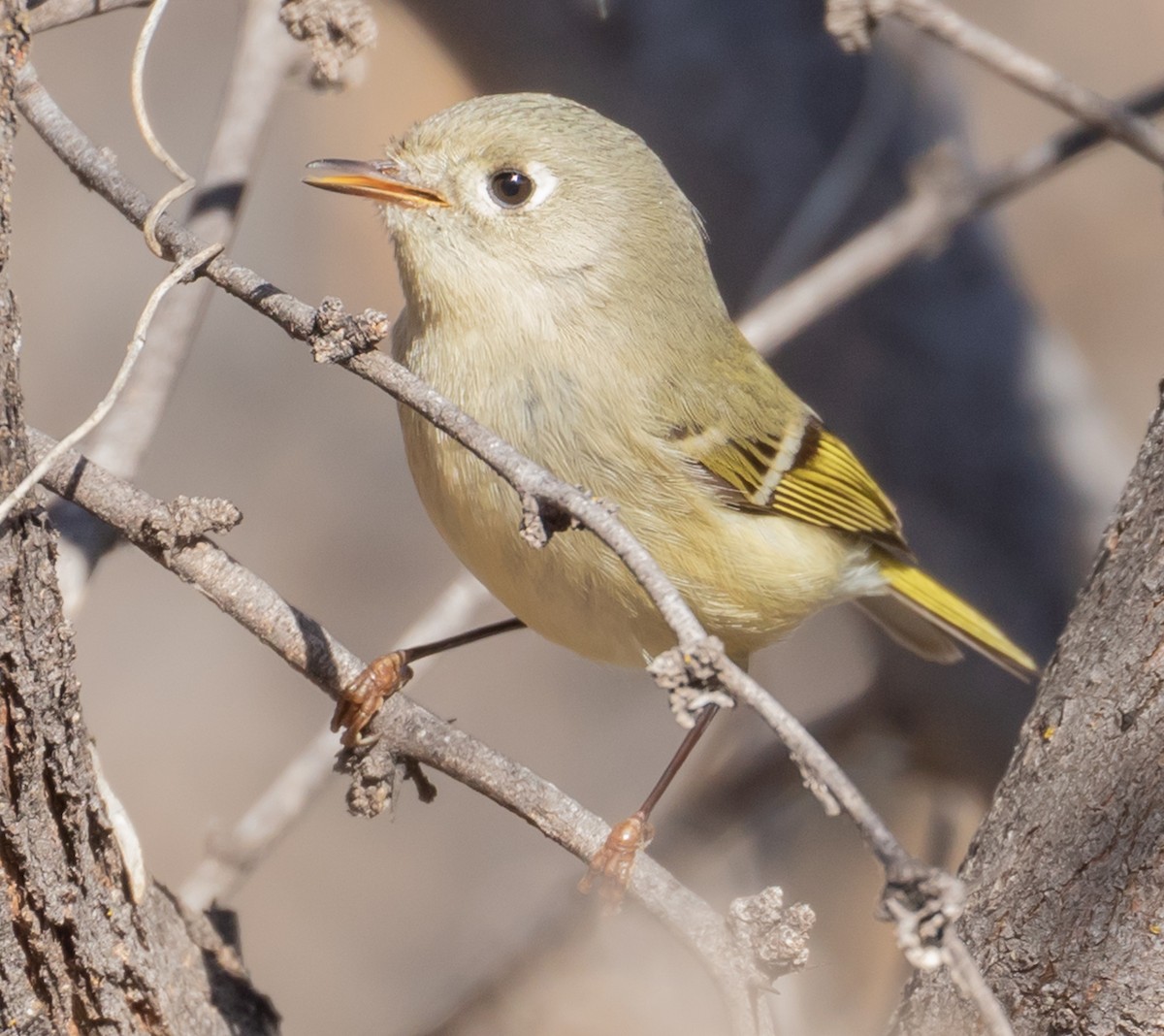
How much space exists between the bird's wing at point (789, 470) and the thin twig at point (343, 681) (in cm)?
77

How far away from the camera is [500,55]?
336cm

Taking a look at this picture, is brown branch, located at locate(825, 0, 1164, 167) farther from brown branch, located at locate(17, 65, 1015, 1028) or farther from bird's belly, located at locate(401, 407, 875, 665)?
brown branch, located at locate(17, 65, 1015, 1028)

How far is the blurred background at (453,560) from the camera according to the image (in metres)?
3.21

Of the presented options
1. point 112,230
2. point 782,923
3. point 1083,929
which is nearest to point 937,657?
point 1083,929

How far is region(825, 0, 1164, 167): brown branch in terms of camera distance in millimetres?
2406

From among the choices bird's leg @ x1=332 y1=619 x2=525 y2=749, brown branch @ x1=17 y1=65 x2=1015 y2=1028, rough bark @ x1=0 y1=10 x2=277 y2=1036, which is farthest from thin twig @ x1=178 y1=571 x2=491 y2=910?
brown branch @ x1=17 y1=65 x2=1015 y2=1028

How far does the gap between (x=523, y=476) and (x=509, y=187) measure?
3.51 feet

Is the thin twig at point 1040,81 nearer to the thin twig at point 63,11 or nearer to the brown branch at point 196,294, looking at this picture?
the brown branch at point 196,294

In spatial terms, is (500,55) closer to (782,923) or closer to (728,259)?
(728,259)

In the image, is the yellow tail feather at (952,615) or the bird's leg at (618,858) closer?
the bird's leg at (618,858)

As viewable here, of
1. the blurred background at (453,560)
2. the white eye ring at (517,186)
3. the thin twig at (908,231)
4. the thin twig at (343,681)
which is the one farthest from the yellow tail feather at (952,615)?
the thin twig at (343,681)

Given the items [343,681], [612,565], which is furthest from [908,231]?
[343,681]

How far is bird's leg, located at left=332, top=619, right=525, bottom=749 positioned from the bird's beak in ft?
2.32

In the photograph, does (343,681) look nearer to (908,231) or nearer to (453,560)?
(908,231)
